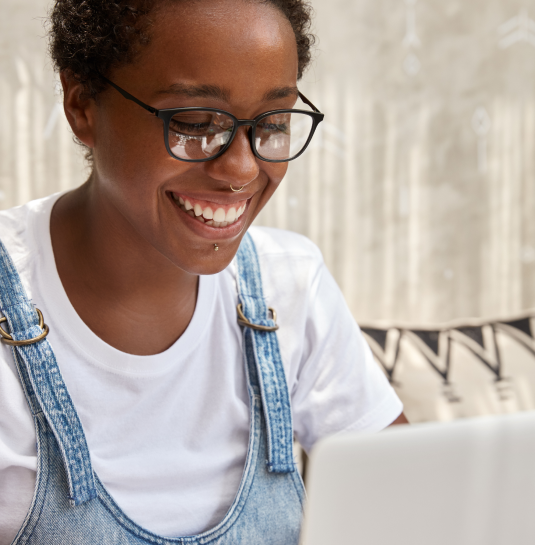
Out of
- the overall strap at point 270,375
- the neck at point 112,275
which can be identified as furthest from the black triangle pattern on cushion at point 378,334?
the neck at point 112,275

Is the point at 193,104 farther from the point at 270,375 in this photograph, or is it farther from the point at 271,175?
the point at 270,375

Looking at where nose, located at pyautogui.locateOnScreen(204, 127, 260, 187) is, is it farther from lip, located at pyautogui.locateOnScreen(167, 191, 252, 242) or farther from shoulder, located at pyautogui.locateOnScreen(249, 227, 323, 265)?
shoulder, located at pyautogui.locateOnScreen(249, 227, 323, 265)

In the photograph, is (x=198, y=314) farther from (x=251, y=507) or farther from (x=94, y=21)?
(x=94, y=21)

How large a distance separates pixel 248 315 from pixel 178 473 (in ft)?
0.84

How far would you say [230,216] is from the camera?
829 mm

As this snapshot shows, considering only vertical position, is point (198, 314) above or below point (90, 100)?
below

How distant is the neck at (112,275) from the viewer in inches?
35.3

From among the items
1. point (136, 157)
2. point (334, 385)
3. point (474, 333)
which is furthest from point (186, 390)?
point (474, 333)

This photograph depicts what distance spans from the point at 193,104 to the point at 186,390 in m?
0.42

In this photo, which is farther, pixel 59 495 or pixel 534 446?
pixel 59 495

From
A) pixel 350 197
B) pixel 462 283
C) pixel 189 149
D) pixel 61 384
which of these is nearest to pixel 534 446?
pixel 189 149

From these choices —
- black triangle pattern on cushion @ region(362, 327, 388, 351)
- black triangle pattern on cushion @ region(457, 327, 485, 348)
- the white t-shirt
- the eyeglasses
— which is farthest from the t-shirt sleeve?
black triangle pattern on cushion @ region(457, 327, 485, 348)

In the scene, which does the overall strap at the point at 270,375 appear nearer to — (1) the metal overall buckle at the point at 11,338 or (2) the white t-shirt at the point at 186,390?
(2) the white t-shirt at the point at 186,390

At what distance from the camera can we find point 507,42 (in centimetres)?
221
